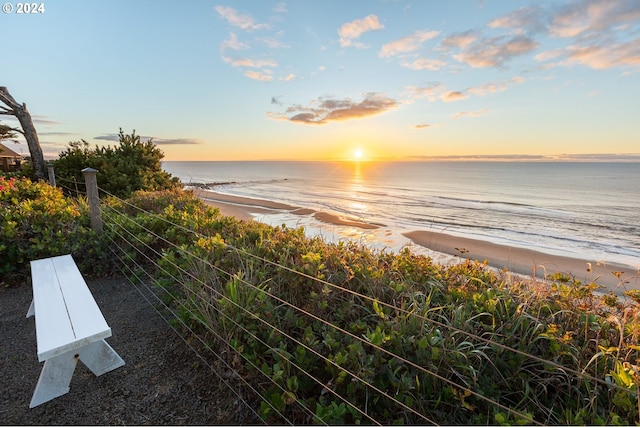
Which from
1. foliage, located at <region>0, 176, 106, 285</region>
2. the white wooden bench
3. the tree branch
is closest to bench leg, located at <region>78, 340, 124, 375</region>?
the white wooden bench

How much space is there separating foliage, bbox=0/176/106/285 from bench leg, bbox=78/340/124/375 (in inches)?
121

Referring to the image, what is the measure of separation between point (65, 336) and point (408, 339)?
9.06ft

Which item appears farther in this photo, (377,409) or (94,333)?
(94,333)

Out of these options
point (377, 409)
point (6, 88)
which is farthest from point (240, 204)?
point (377, 409)

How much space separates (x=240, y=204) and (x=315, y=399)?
20.5 meters

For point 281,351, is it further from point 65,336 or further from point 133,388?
point 65,336

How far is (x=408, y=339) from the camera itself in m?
2.37

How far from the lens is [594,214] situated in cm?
1834

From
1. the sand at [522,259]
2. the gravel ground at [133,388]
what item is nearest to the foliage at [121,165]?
the gravel ground at [133,388]

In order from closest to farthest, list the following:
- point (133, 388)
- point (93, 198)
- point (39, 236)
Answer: point (133, 388) → point (39, 236) → point (93, 198)

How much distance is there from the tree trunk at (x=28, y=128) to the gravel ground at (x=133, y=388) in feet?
41.7

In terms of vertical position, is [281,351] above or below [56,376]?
above

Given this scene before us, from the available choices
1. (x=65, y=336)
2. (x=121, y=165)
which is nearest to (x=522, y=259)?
(x=65, y=336)

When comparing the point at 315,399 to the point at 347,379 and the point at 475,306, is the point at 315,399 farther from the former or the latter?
the point at 475,306
